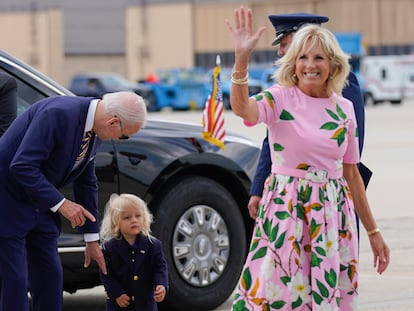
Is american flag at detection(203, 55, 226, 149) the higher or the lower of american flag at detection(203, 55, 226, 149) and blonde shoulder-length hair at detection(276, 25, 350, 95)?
the lower

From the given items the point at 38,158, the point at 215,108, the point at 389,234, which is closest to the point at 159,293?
the point at 38,158

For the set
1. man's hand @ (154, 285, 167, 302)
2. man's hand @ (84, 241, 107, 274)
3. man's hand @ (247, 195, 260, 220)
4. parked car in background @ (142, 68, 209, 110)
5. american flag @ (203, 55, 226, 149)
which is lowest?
parked car in background @ (142, 68, 209, 110)

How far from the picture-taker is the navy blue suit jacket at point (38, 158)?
5.66 metres

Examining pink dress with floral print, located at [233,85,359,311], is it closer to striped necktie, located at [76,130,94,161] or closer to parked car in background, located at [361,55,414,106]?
striped necktie, located at [76,130,94,161]

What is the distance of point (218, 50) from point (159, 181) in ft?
241

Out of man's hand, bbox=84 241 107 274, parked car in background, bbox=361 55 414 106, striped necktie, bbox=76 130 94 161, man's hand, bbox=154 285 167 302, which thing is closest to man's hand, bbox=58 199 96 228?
→ striped necktie, bbox=76 130 94 161

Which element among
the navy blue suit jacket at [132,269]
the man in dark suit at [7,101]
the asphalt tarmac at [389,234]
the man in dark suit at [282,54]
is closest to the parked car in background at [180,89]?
the asphalt tarmac at [389,234]

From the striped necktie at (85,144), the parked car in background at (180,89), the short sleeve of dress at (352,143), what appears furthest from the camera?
the parked car in background at (180,89)

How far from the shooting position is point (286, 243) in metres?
5.25

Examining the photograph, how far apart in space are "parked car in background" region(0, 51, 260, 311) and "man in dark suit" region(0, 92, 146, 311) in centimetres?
164

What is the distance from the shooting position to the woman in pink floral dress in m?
5.24

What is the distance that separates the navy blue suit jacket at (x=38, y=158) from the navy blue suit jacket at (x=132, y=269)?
899 mm

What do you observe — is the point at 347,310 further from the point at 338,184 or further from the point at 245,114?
the point at 245,114

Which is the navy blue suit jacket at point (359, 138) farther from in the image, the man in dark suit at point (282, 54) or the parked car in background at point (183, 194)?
the parked car in background at point (183, 194)
